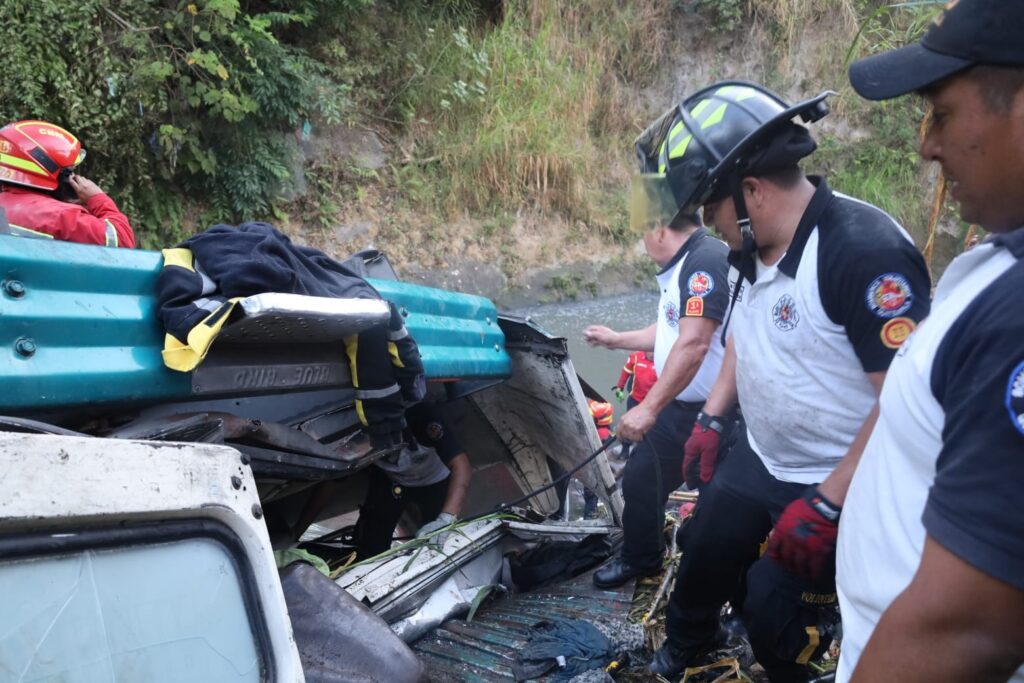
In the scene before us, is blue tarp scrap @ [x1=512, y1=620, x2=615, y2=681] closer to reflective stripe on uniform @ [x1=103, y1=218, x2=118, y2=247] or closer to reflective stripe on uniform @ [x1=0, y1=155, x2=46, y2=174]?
reflective stripe on uniform @ [x1=103, y1=218, x2=118, y2=247]

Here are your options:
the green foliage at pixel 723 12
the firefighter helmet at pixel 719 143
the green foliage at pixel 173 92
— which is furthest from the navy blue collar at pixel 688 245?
the green foliage at pixel 723 12

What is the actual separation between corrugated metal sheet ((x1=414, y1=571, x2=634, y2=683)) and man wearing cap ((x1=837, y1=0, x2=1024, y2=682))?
145 centimetres

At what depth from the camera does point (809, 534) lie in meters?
1.83

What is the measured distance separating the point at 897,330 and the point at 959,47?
2.84ft

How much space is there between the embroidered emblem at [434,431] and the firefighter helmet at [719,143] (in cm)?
155

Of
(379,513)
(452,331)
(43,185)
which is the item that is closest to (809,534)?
(452,331)

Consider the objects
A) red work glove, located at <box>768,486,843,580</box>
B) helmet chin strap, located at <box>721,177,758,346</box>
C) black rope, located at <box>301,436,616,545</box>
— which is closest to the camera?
red work glove, located at <box>768,486,843,580</box>

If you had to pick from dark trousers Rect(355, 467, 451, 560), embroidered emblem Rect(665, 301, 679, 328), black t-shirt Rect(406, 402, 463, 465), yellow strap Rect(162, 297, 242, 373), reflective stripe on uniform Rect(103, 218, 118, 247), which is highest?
yellow strap Rect(162, 297, 242, 373)

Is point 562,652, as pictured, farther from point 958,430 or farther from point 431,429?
point 958,430

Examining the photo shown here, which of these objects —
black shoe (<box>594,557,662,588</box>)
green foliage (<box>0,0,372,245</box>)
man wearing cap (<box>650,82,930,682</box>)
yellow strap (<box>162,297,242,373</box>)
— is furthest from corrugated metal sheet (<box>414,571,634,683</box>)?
green foliage (<box>0,0,372,245</box>)

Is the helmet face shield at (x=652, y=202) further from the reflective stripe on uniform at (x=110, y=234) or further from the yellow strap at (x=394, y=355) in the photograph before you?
the reflective stripe on uniform at (x=110, y=234)

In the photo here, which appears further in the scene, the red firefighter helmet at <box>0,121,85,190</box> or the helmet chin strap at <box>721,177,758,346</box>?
the red firefighter helmet at <box>0,121,85,190</box>

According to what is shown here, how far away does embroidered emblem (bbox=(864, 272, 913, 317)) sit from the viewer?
184 cm

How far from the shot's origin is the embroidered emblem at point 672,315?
3.51 meters
